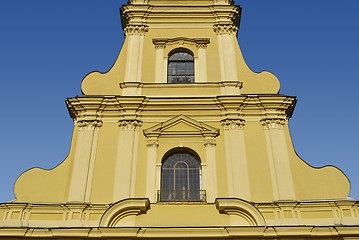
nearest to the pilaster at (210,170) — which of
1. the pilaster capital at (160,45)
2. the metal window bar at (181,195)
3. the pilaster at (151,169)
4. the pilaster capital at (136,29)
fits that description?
the metal window bar at (181,195)

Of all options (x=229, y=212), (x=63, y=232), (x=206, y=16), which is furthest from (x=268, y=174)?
(x=206, y=16)

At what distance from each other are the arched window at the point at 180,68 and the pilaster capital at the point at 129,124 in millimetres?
2470

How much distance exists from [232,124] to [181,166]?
232 cm

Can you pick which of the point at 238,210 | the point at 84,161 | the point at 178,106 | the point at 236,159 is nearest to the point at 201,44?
the point at 178,106

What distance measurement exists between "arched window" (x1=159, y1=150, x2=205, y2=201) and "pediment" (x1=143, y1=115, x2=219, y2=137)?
70 cm

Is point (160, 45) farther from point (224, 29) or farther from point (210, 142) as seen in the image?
point (210, 142)

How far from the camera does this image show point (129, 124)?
13.9 meters

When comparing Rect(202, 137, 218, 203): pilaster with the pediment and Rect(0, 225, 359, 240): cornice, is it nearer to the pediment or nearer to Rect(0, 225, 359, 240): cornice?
the pediment

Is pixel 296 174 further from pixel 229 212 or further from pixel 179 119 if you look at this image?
pixel 179 119

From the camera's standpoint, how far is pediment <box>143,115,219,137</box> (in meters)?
13.6

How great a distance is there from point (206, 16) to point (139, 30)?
116 inches

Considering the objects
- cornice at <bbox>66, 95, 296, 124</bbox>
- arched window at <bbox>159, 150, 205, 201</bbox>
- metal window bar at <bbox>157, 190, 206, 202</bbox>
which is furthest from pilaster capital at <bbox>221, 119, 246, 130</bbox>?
metal window bar at <bbox>157, 190, 206, 202</bbox>

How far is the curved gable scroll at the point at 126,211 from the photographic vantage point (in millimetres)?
11797

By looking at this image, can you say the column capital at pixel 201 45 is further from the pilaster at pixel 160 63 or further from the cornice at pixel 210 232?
the cornice at pixel 210 232
